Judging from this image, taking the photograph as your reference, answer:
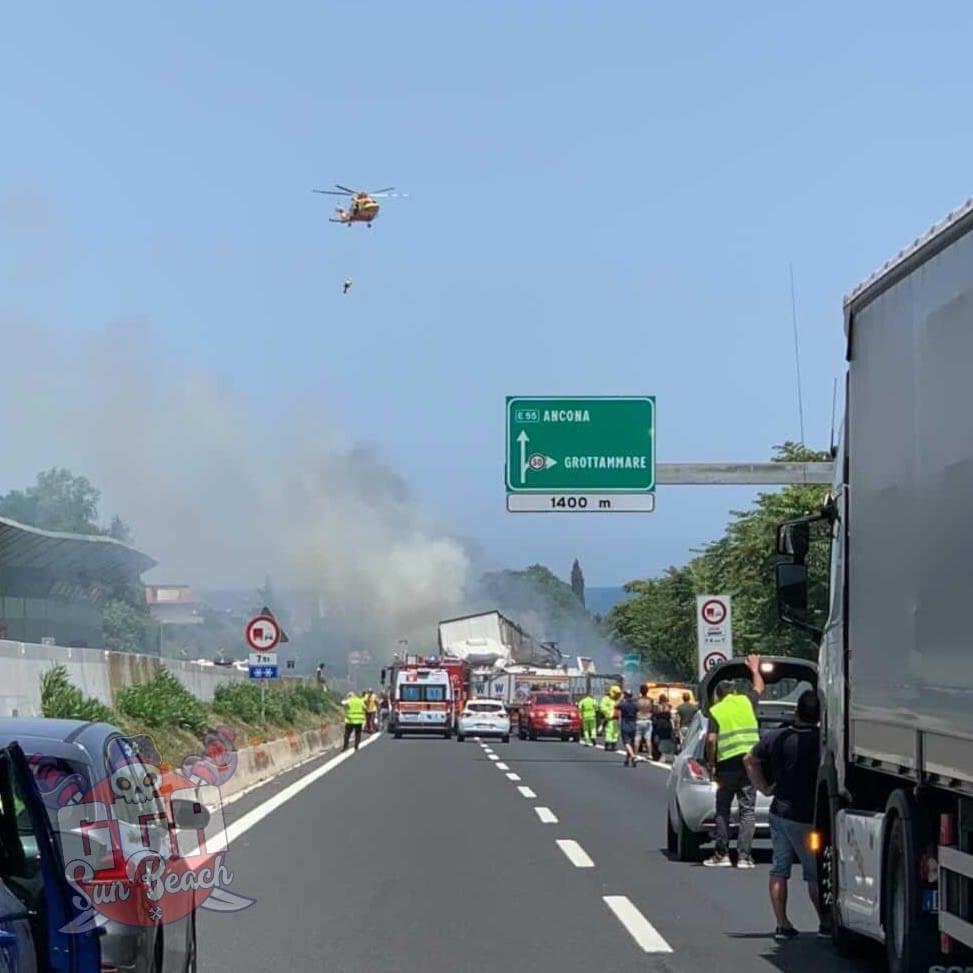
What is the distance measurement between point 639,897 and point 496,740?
45832 millimetres

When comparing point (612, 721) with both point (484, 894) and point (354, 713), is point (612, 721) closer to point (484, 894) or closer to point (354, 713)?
point (354, 713)

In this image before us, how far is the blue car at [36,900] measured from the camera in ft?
18.5

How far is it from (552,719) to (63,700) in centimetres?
3669

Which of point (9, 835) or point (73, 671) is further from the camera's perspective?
point (73, 671)

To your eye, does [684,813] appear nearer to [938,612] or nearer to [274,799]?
[938,612]

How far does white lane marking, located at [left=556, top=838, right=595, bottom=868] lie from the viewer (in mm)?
16828

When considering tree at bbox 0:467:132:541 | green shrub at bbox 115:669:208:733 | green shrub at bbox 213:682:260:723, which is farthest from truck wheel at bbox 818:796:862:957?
tree at bbox 0:467:132:541

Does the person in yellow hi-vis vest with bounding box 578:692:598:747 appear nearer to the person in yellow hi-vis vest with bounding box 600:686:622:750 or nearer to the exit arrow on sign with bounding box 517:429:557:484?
the person in yellow hi-vis vest with bounding box 600:686:622:750

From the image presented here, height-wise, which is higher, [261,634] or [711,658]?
[261,634]

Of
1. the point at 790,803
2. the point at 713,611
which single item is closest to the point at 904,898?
the point at 790,803

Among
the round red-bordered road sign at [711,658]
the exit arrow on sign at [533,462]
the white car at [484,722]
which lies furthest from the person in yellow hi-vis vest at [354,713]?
the round red-bordered road sign at [711,658]

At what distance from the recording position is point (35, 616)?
201 ft

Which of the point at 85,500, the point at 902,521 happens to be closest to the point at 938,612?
the point at 902,521

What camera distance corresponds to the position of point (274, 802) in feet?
84.7
